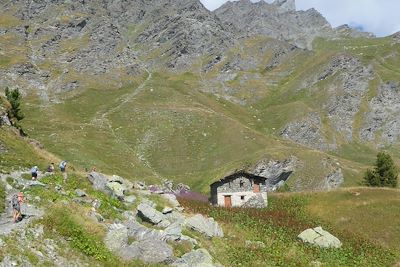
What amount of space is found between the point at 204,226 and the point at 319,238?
1518 centimetres

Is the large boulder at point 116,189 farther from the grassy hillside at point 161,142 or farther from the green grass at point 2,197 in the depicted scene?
the grassy hillside at point 161,142

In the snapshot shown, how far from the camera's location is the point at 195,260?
88.4ft

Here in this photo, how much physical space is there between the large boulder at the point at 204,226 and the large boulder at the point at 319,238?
12.0 m

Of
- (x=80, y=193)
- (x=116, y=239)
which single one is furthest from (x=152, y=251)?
(x=80, y=193)

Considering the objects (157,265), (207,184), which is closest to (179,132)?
(207,184)

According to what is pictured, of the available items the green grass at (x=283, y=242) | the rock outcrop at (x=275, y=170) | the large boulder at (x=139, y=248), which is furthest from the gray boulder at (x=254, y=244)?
the rock outcrop at (x=275, y=170)

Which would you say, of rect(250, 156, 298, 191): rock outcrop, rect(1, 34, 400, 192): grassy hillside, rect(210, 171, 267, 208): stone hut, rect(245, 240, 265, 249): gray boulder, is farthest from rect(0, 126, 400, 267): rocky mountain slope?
rect(250, 156, 298, 191): rock outcrop

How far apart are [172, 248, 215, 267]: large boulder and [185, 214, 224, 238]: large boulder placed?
6.70 m

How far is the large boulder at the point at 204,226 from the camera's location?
114 ft

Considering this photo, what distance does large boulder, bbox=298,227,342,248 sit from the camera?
44.4m

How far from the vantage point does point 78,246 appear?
23.4m

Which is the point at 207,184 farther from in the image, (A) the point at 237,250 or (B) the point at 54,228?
(B) the point at 54,228

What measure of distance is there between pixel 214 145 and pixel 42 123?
6037 centimetres

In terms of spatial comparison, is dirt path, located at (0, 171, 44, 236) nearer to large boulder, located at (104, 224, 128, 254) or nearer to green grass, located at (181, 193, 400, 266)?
large boulder, located at (104, 224, 128, 254)
